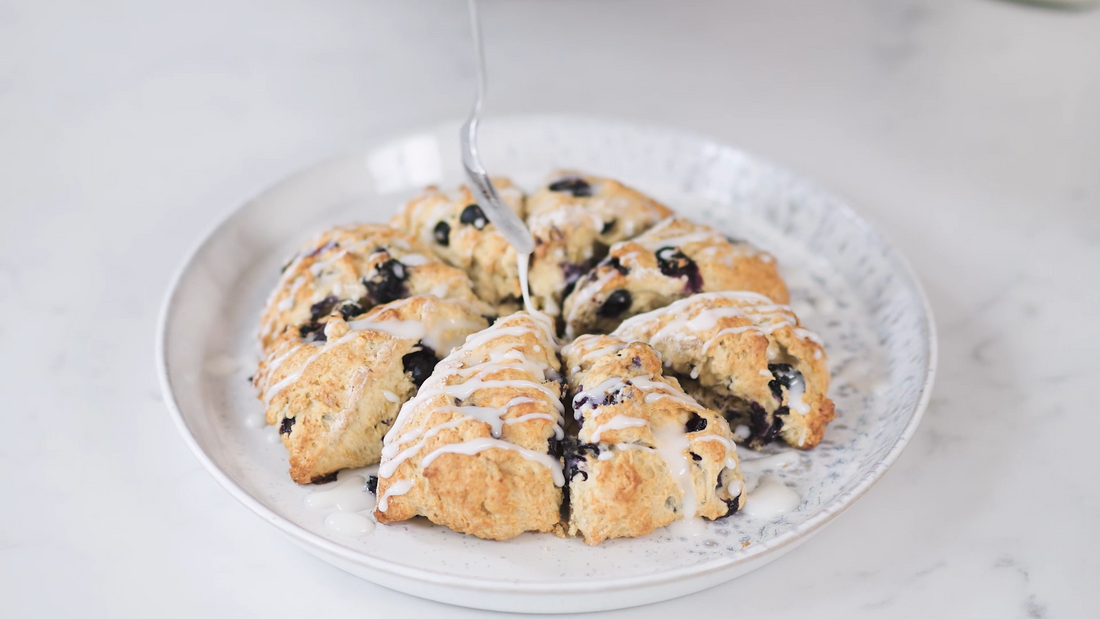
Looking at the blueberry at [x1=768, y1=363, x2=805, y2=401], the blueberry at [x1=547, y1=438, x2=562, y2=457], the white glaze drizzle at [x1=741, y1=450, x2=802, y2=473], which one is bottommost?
the white glaze drizzle at [x1=741, y1=450, x2=802, y2=473]

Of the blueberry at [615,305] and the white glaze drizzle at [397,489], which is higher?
the blueberry at [615,305]

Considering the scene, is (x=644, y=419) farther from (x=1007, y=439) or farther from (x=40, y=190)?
(x=40, y=190)

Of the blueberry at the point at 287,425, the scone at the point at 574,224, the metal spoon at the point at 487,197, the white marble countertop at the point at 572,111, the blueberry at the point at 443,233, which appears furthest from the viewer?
the blueberry at the point at 443,233

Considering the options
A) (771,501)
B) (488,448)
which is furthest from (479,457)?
(771,501)

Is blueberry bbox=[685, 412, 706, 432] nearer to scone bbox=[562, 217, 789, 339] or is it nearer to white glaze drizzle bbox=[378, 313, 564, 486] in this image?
white glaze drizzle bbox=[378, 313, 564, 486]

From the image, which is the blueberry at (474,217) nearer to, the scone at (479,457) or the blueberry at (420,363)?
the blueberry at (420,363)

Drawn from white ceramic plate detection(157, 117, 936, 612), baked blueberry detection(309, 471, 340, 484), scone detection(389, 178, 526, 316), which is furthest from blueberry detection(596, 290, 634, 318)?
baked blueberry detection(309, 471, 340, 484)

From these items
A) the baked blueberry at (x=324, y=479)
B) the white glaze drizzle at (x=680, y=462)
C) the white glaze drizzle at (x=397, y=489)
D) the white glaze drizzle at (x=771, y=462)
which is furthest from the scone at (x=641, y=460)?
the baked blueberry at (x=324, y=479)

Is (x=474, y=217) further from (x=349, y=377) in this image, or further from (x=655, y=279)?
(x=349, y=377)
